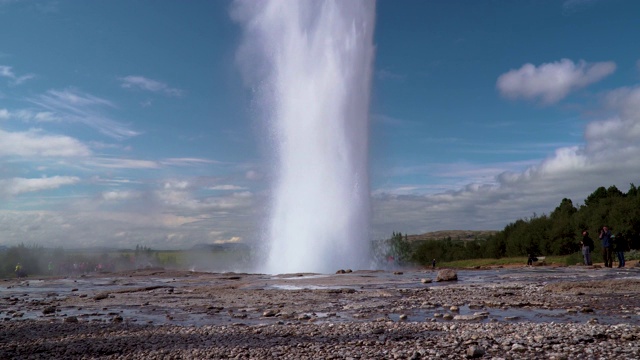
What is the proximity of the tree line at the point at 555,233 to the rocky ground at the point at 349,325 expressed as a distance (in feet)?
92.0

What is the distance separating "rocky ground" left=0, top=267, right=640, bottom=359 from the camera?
826 centimetres

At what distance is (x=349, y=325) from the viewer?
35.9 ft

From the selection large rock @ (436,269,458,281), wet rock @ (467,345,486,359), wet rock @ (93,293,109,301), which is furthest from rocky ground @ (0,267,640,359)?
large rock @ (436,269,458,281)

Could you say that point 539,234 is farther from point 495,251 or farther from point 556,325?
point 556,325

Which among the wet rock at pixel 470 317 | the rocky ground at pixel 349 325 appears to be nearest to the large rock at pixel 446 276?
the rocky ground at pixel 349 325

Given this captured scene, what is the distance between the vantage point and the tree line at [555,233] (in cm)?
5391

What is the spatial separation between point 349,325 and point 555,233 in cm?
5905

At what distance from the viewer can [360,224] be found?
120ft

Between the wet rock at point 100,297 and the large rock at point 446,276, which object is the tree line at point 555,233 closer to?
the large rock at point 446,276

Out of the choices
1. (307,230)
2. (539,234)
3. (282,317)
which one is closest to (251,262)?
(307,230)

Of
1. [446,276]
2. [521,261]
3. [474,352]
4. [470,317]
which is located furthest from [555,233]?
[474,352]

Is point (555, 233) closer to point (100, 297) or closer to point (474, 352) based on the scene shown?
point (100, 297)

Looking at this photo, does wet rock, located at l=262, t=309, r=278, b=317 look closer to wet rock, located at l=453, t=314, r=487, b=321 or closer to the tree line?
wet rock, located at l=453, t=314, r=487, b=321

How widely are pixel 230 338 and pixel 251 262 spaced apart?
30.9m
